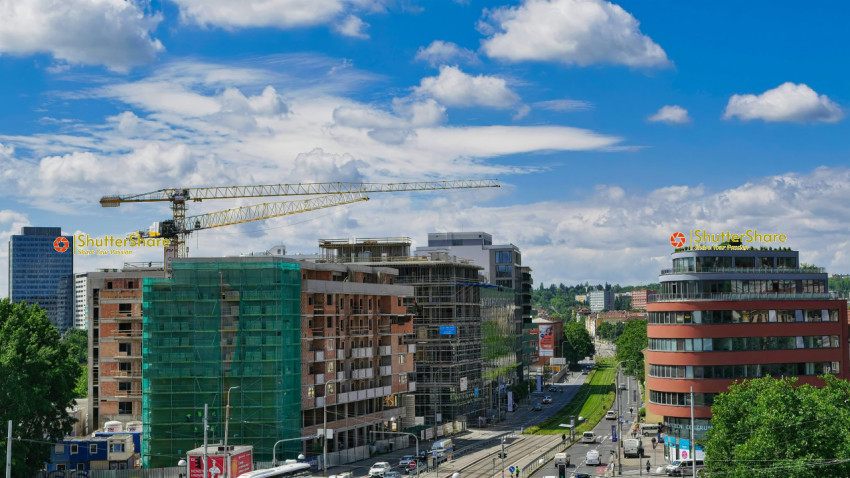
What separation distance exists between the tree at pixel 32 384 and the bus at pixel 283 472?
111 feet

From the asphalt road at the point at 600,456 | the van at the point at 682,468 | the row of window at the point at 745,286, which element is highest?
the row of window at the point at 745,286

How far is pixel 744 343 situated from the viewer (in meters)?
125

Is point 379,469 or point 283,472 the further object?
point 379,469

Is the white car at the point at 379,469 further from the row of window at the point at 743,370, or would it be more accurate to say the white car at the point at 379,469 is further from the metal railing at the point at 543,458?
the row of window at the point at 743,370

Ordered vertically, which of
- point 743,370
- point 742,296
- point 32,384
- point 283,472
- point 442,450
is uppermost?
point 742,296

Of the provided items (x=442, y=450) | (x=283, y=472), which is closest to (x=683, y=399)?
(x=442, y=450)

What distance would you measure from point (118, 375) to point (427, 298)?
2381 inches

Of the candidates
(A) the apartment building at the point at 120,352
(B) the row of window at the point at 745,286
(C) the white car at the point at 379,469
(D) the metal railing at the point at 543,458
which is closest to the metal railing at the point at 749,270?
(B) the row of window at the point at 745,286

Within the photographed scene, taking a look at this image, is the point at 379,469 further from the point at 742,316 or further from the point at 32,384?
the point at 742,316

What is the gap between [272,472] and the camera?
3236 inches

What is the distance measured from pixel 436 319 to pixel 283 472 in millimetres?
98476

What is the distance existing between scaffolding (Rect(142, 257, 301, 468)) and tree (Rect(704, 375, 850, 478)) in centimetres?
5692

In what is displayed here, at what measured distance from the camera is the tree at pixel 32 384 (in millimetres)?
105625

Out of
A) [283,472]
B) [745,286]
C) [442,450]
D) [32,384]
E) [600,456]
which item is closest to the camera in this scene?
[283,472]
